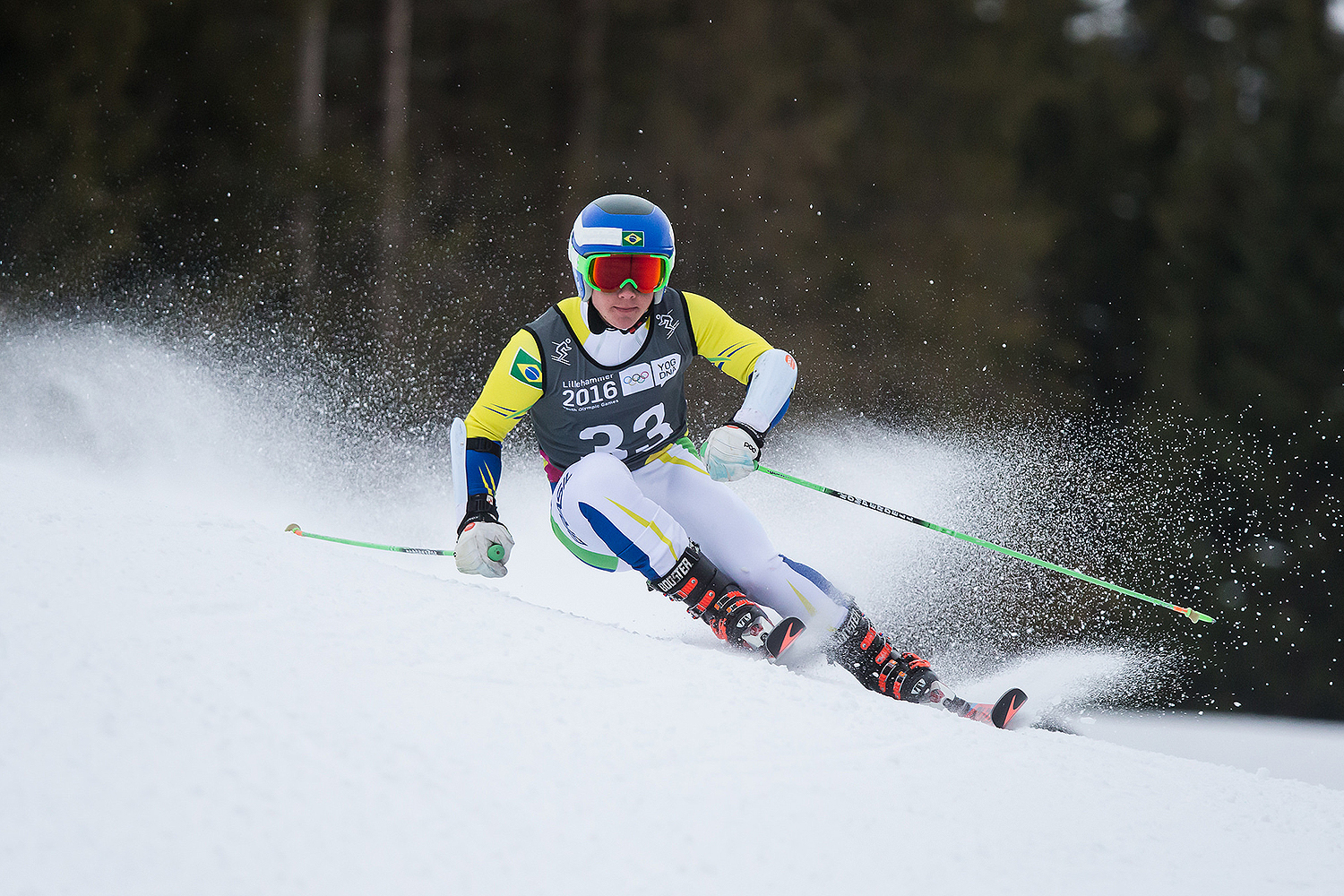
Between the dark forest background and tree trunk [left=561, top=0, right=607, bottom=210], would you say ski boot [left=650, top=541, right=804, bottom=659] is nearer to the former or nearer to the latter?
the dark forest background

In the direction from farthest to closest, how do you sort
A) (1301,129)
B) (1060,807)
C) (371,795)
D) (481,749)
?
(1301,129)
(1060,807)
(481,749)
(371,795)

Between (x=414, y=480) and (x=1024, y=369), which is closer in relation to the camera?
(x=414, y=480)

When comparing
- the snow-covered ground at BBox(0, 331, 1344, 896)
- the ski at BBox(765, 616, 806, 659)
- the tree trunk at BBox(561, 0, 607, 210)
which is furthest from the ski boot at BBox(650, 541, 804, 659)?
the tree trunk at BBox(561, 0, 607, 210)

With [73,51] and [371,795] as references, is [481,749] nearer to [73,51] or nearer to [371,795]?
[371,795]

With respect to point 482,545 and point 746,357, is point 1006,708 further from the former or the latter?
point 482,545

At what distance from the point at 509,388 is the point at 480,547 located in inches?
19.4

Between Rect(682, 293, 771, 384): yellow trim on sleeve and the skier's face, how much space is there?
22 centimetres

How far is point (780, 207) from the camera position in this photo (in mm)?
10805

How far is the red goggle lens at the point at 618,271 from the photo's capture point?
3.24 m

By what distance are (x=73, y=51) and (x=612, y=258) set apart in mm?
9124

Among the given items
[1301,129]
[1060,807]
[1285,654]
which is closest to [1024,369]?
[1285,654]

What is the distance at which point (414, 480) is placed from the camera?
265 inches

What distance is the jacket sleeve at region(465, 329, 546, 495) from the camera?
10.8ft

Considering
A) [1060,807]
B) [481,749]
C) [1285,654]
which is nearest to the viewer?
[481,749]
